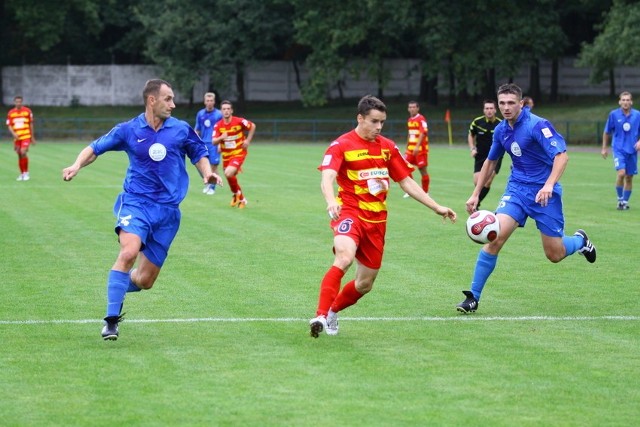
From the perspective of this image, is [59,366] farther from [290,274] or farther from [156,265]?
[290,274]

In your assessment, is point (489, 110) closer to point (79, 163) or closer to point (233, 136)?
point (233, 136)

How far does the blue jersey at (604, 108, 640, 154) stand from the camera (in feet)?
70.4

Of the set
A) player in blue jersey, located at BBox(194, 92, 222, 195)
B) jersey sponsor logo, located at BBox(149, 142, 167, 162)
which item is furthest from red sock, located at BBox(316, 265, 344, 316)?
player in blue jersey, located at BBox(194, 92, 222, 195)

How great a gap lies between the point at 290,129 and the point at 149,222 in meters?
48.8

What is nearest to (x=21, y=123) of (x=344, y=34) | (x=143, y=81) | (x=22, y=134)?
(x=22, y=134)

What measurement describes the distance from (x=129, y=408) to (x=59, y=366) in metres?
1.30

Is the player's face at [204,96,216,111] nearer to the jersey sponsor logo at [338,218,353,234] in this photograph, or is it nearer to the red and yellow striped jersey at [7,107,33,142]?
the red and yellow striped jersey at [7,107,33,142]

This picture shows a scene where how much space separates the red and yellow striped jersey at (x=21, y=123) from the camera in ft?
96.0

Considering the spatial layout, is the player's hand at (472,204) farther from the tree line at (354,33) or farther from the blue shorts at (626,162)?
the tree line at (354,33)

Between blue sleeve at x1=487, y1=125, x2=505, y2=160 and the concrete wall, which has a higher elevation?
blue sleeve at x1=487, y1=125, x2=505, y2=160

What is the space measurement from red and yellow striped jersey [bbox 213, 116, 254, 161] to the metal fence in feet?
99.0

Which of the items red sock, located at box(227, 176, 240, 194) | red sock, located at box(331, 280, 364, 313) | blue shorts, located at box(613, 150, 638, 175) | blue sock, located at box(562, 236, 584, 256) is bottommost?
red sock, located at box(227, 176, 240, 194)

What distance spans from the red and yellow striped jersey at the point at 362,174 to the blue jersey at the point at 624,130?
13165mm

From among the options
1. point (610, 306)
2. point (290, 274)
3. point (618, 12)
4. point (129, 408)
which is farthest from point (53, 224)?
point (618, 12)
